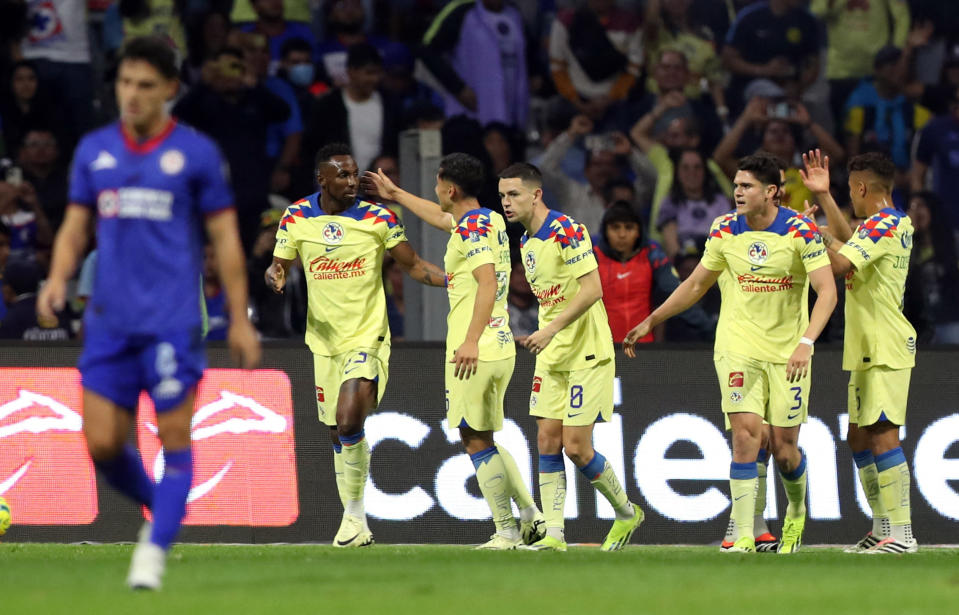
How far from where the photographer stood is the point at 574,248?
10289 mm

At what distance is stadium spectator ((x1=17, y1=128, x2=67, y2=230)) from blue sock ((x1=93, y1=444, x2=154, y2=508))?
831cm

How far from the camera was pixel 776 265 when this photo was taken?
10109 millimetres

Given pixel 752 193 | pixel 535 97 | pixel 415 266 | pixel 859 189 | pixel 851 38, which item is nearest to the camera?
pixel 752 193

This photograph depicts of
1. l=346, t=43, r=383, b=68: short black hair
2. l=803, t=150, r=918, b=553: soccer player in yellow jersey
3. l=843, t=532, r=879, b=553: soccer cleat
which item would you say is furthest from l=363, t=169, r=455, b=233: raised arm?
l=346, t=43, r=383, b=68: short black hair

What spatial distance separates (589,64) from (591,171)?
4.41ft

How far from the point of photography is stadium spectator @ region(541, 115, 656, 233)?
15.3 metres

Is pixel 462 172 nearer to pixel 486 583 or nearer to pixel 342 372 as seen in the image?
pixel 342 372

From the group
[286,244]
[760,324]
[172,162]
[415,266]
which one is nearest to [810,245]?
[760,324]

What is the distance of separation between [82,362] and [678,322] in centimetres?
775

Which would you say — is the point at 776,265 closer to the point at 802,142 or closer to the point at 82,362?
the point at 82,362

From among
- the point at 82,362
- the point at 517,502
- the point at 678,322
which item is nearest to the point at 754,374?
the point at 517,502

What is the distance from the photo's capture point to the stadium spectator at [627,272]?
41.1ft

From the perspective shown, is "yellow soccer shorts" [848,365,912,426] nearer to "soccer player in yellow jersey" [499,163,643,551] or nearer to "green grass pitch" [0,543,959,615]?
"green grass pitch" [0,543,959,615]

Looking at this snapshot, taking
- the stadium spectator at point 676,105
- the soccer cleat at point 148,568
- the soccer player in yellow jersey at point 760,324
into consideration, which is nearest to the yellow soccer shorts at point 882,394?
the soccer player in yellow jersey at point 760,324
